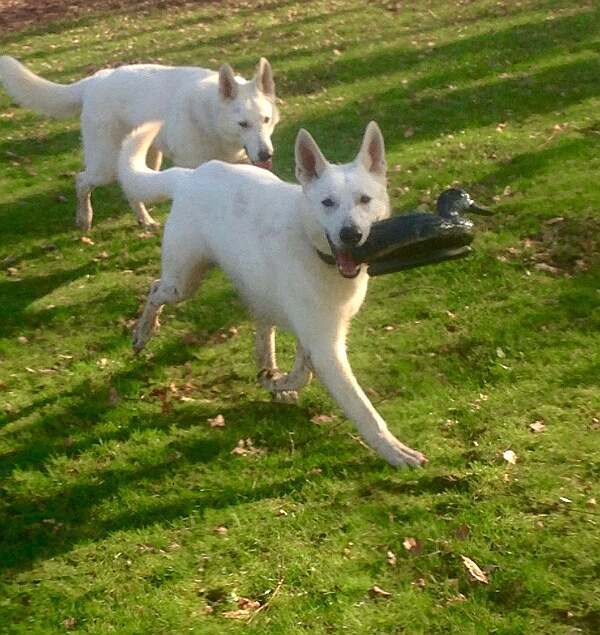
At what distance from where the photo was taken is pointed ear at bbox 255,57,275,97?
23.6ft

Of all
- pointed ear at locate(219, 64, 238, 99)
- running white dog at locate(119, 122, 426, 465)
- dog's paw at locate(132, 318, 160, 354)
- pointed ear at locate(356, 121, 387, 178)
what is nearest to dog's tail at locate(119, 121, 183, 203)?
running white dog at locate(119, 122, 426, 465)

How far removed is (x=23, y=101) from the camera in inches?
310

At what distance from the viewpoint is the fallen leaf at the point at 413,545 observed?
4062 mm

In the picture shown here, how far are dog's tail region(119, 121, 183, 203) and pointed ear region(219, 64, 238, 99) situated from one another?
4.05ft

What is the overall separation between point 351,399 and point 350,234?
0.88 meters

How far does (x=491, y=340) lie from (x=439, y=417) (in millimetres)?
966

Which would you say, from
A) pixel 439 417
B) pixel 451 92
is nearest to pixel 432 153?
pixel 451 92

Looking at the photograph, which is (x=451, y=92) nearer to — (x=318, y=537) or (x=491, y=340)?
(x=491, y=340)

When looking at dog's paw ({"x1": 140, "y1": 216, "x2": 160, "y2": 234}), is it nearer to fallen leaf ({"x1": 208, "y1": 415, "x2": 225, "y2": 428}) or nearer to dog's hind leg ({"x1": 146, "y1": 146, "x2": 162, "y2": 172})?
dog's hind leg ({"x1": 146, "y1": 146, "x2": 162, "y2": 172})

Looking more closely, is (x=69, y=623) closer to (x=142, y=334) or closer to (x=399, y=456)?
(x=399, y=456)

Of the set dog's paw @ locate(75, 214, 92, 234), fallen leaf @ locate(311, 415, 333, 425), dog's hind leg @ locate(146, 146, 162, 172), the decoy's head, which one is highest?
the decoy's head

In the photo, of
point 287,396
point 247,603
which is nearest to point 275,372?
point 287,396

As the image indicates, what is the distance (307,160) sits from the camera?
15.0 ft

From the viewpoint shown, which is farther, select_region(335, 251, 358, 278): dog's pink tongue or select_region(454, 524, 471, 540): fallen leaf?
select_region(335, 251, 358, 278): dog's pink tongue
